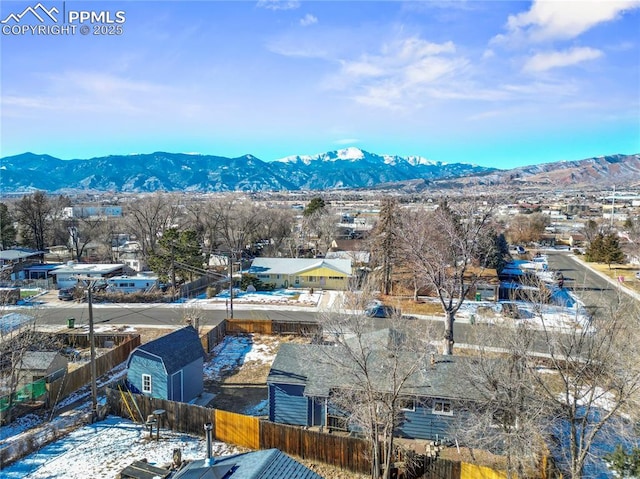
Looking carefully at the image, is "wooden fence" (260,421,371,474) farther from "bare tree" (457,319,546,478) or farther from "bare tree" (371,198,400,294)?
"bare tree" (371,198,400,294)

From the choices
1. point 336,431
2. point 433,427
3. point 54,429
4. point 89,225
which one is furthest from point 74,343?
point 89,225

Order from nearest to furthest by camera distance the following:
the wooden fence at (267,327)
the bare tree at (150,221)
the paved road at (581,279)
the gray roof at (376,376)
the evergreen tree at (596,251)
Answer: the gray roof at (376,376) < the wooden fence at (267,327) < the paved road at (581,279) < the bare tree at (150,221) < the evergreen tree at (596,251)

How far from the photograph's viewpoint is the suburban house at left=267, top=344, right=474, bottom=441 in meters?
17.0

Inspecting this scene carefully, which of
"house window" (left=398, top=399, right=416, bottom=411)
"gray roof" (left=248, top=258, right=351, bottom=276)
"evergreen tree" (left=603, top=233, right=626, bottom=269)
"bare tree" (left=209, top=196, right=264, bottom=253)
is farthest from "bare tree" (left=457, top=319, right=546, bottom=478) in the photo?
"evergreen tree" (left=603, top=233, right=626, bottom=269)

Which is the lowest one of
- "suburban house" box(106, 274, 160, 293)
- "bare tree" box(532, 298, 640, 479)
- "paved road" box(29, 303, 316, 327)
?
"paved road" box(29, 303, 316, 327)

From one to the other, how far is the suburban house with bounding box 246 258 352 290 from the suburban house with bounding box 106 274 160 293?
10139mm

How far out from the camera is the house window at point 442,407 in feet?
55.8

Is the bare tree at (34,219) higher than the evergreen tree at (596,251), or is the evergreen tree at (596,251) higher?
the bare tree at (34,219)

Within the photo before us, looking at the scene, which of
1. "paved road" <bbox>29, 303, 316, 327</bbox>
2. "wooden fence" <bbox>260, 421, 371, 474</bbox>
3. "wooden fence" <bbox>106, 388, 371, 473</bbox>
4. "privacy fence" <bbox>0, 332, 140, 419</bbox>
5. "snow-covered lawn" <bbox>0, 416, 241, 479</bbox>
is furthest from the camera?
"paved road" <bbox>29, 303, 316, 327</bbox>

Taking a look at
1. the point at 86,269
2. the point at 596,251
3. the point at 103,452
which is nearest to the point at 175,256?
the point at 86,269

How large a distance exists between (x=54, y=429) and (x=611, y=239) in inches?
2581

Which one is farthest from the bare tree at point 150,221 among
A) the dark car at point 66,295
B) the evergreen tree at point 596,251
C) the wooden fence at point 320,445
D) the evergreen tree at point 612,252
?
the evergreen tree at point 596,251

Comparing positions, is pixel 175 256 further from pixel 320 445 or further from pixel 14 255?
pixel 320 445

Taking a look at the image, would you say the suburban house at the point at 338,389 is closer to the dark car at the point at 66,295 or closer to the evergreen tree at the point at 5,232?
the dark car at the point at 66,295
